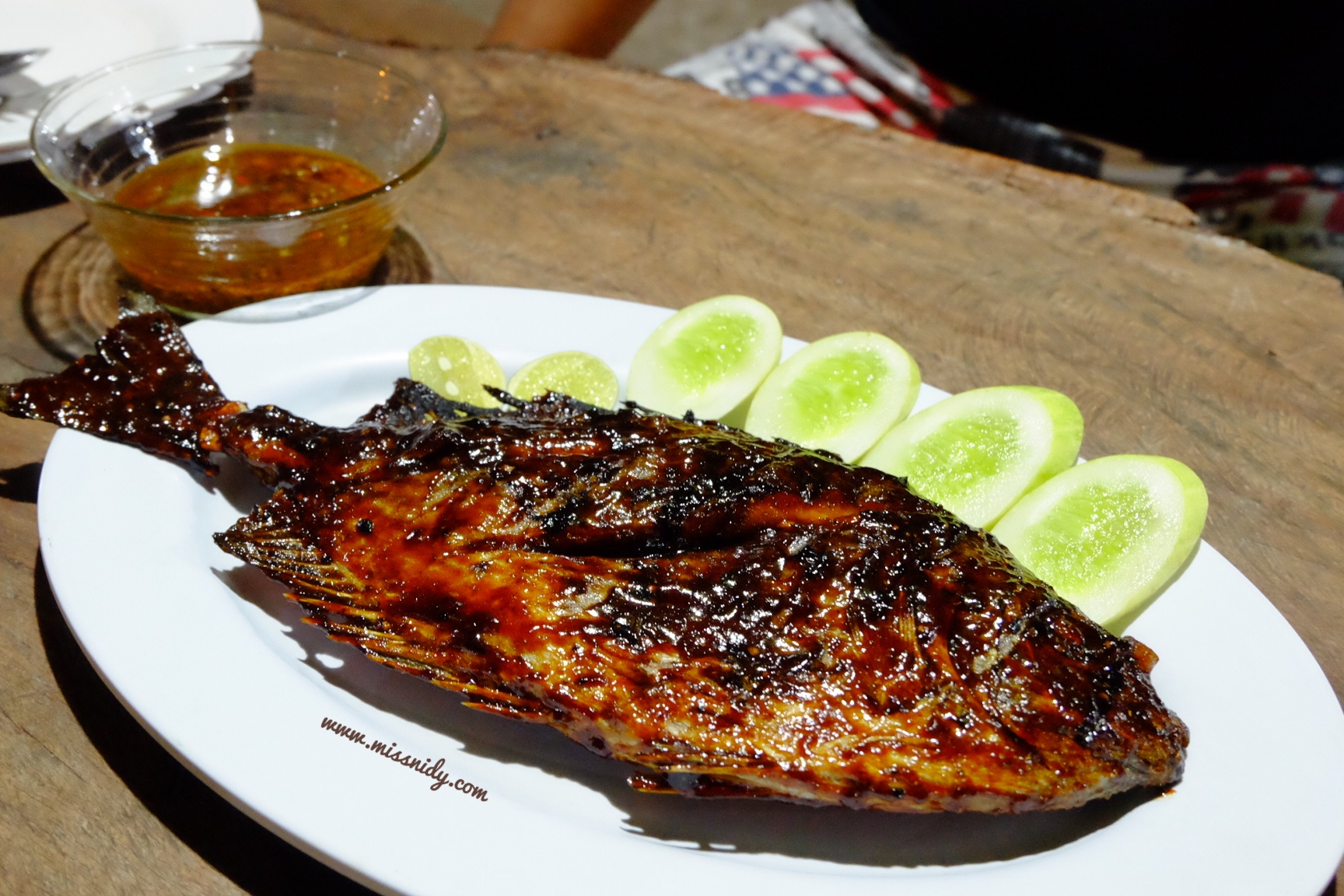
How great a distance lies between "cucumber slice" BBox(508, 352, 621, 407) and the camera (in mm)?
2902

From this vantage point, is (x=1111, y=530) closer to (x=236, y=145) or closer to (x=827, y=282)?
(x=827, y=282)

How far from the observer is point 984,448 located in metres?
2.64

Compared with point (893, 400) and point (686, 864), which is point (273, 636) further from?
point (893, 400)

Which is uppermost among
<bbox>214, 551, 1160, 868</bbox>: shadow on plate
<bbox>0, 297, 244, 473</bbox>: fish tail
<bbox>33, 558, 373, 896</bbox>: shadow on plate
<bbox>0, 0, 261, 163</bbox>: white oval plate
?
<bbox>0, 0, 261, 163</bbox>: white oval plate

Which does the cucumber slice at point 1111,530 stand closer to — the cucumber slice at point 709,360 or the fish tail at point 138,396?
the cucumber slice at point 709,360

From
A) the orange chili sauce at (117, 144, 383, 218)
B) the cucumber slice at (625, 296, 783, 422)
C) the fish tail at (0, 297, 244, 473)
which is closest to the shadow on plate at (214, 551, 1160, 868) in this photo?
the fish tail at (0, 297, 244, 473)

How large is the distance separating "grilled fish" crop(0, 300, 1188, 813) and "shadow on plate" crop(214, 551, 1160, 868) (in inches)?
6.2

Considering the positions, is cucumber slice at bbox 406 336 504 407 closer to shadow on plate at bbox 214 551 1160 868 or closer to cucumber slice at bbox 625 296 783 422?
cucumber slice at bbox 625 296 783 422

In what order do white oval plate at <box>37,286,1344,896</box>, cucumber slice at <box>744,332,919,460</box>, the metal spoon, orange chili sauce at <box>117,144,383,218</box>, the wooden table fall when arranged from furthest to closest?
1. the metal spoon
2. orange chili sauce at <box>117,144,383,218</box>
3. cucumber slice at <box>744,332,919,460</box>
4. the wooden table
5. white oval plate at <box>37,286,1344,896</box>

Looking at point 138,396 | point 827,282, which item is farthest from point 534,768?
point 827,282

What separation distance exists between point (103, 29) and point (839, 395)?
12.1 ft

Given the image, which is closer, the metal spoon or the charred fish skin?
the charred fish skin

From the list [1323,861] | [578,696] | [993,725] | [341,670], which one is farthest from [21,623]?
[1323,861]

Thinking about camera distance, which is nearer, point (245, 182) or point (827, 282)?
point (245, 182)
